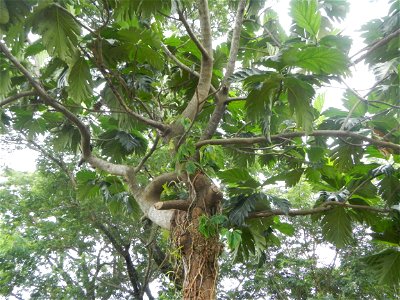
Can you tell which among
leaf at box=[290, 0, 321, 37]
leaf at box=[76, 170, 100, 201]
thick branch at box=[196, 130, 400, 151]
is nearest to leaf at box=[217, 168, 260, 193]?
A: thick branch at box=[196, 130, 400, 151]

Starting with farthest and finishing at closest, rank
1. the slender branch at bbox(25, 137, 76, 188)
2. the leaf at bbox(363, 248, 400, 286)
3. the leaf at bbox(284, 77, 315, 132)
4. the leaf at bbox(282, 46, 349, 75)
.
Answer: the slender branch at bbox(25, 137, 76, 188), the leaf at bbox(363, 248, 400, 286), the leaf at bbox(284, 77, 315, 132), the leaf at bbox(282, 46, 349, 75)

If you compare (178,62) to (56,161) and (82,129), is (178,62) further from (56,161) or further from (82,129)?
(56,161)

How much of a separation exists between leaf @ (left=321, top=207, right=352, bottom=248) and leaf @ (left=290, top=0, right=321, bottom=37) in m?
1.21

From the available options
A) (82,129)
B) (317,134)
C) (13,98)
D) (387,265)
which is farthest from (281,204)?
(13,98)

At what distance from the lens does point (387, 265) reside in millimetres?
2711

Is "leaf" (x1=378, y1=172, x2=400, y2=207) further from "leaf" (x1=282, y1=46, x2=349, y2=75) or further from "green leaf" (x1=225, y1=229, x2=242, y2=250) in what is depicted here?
"green leaf" (x1=225, y1=229, x2=242, y2=250)

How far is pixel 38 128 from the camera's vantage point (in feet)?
10.1

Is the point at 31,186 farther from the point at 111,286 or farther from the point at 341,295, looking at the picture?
the point at 341,295

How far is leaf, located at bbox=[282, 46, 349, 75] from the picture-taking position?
1.81 metres

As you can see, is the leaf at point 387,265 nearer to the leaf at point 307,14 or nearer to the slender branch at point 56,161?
the leaf at point 307,14

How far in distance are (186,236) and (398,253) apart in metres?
1.52

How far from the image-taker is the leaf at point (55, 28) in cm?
182

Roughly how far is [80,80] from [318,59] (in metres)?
1.28

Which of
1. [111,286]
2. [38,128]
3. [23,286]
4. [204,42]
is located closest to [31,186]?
[23,286]
